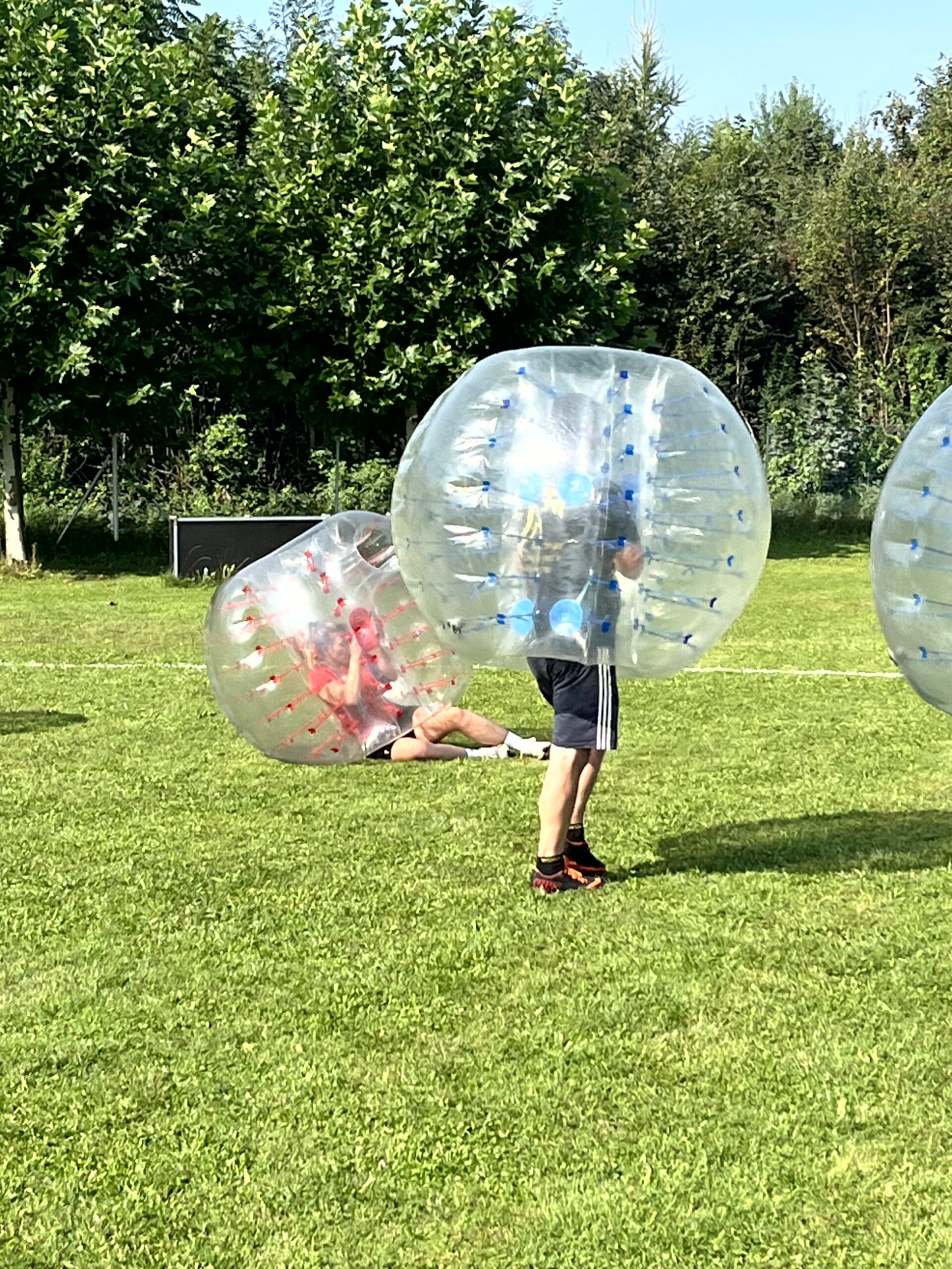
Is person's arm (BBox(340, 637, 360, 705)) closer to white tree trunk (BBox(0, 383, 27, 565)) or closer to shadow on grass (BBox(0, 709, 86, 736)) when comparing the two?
shadow on grass (BBox(0, 709, 86, 736))

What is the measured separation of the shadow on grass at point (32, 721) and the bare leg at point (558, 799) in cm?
429

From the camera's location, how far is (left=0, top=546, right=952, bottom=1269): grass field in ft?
11.0

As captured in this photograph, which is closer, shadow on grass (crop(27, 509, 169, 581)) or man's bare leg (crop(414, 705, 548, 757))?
man's bare leg (crop(414, 705, 548, 757))

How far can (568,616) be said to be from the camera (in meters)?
5.05

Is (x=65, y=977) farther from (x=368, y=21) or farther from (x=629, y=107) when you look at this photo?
(x=629, y=107)

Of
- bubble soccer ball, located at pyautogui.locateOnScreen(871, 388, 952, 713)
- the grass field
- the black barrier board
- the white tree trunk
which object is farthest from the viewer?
the white tree trunk

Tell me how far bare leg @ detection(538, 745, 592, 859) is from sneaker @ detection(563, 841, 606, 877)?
20 centimetres

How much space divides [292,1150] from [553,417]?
2528mm

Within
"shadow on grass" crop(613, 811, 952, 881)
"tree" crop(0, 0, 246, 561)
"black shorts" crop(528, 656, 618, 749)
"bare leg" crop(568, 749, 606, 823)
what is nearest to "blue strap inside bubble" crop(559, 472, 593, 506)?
"black shorts" crop(528, 656, 618, 749)

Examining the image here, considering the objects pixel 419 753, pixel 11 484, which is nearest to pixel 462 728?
pixel 419 753

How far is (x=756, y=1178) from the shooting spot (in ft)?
11.5

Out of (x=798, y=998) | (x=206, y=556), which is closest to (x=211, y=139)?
(x=206, y=556)

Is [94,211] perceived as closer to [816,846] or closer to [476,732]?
[476,732]

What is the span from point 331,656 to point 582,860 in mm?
1605
